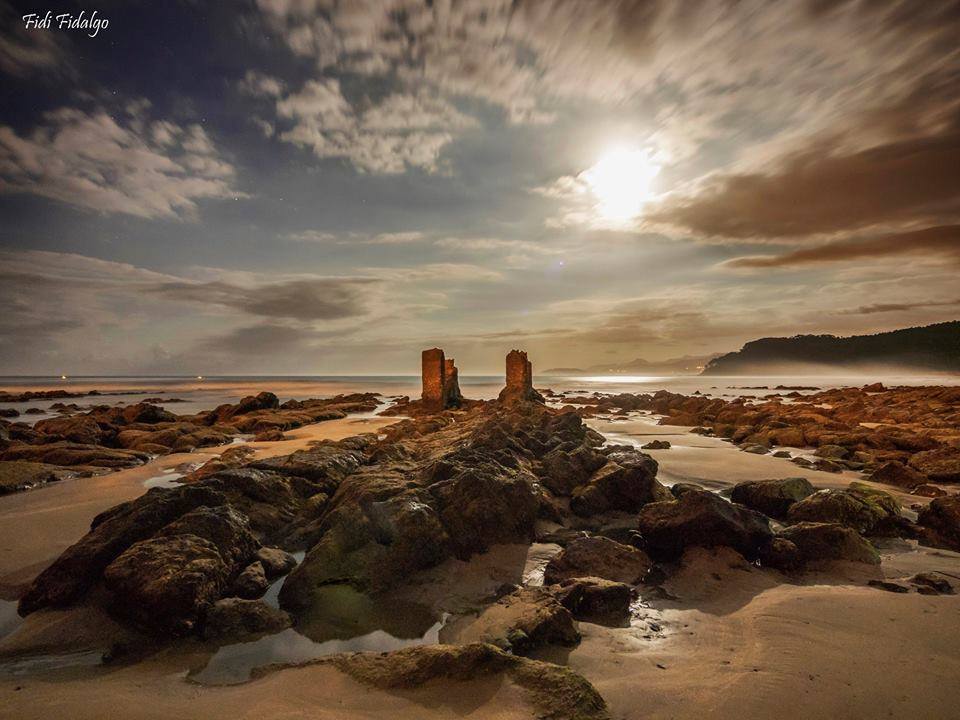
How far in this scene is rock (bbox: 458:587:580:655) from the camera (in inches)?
137

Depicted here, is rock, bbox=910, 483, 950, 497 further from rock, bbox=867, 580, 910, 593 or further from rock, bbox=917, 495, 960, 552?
rock, bbox=867, 580, 910, 593

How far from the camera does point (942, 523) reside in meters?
5.57

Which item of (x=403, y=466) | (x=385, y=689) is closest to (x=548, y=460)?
(x=403, y=466)

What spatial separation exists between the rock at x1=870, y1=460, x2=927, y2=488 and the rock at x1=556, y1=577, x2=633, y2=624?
304 inches

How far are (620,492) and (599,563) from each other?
8.06 ft

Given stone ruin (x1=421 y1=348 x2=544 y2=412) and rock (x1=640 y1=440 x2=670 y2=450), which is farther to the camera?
stone ruin (x1=421 y1=348 x2=544 y2=412)

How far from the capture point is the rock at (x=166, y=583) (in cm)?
373

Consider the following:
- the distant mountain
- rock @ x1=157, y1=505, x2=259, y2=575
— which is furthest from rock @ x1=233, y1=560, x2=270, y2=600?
the distant mountain

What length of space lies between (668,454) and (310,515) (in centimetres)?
928

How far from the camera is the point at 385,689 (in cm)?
295

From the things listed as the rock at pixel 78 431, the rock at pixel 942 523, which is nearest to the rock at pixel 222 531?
the rock at pixel 942 523

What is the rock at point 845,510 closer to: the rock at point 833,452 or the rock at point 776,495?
the rock at point 776,495

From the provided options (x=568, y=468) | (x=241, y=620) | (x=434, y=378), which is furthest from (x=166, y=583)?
(x=434, y=378)

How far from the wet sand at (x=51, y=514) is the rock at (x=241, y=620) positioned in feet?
8.73
